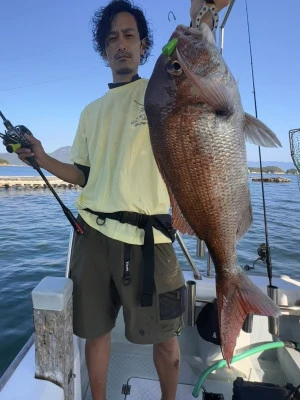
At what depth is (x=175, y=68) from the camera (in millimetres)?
1584

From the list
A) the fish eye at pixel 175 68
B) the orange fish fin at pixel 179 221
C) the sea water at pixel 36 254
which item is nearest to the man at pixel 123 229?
the orange fish fin at pixel 179 221

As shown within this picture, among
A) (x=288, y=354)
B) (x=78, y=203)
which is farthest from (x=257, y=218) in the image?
(x=78, y=203)

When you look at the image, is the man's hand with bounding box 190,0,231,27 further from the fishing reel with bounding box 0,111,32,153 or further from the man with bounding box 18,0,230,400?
the fishing reel with bounding box 0,111,32,153

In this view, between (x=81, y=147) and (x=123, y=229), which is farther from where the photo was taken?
(x=81, y=147)

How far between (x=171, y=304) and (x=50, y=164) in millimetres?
1313

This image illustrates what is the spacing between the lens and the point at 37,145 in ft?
7.65

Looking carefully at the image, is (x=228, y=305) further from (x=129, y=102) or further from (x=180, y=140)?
(x=129, y=102)

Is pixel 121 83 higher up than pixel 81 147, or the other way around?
pixel 121 83

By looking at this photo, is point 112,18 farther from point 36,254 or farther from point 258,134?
point 36,254

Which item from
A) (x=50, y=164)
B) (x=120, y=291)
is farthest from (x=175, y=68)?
(x=120, y=291)

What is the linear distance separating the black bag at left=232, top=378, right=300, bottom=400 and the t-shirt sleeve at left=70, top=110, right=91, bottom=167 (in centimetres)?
200

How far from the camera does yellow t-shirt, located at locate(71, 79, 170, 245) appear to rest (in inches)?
83.4

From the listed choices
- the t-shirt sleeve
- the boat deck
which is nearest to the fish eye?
the t-shirt sleeve

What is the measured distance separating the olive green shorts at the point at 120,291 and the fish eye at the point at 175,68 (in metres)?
1.09
